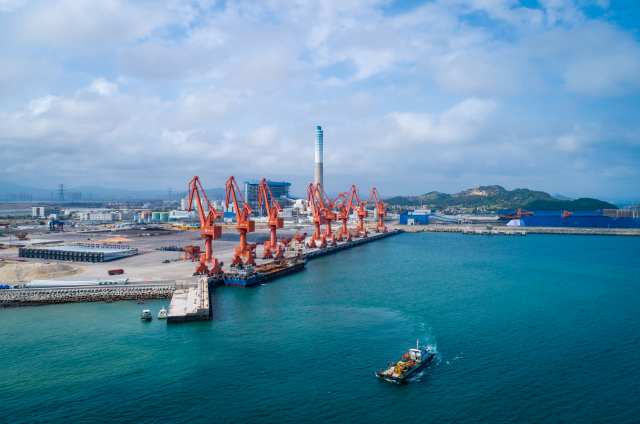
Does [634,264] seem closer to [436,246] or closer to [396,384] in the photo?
[436,246]

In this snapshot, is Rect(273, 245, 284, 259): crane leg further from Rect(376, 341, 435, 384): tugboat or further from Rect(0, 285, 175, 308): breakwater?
Rect(376, 341, 435, 384): tugboat

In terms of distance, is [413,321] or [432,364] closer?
[432,364]

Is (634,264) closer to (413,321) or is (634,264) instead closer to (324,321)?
(413,321)

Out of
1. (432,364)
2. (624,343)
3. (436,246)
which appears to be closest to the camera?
(432,364)

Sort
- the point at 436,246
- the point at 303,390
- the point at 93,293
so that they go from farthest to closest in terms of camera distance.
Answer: the point at 436,246 < the point at 93,293 < the point at 303,390

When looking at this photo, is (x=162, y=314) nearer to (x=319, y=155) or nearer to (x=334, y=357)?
(x=334, y=357)

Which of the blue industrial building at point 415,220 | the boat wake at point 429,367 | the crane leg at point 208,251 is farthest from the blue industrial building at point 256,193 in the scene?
the boat wake at point 429,367

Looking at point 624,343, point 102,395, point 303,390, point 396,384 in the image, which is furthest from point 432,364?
point 102,395
